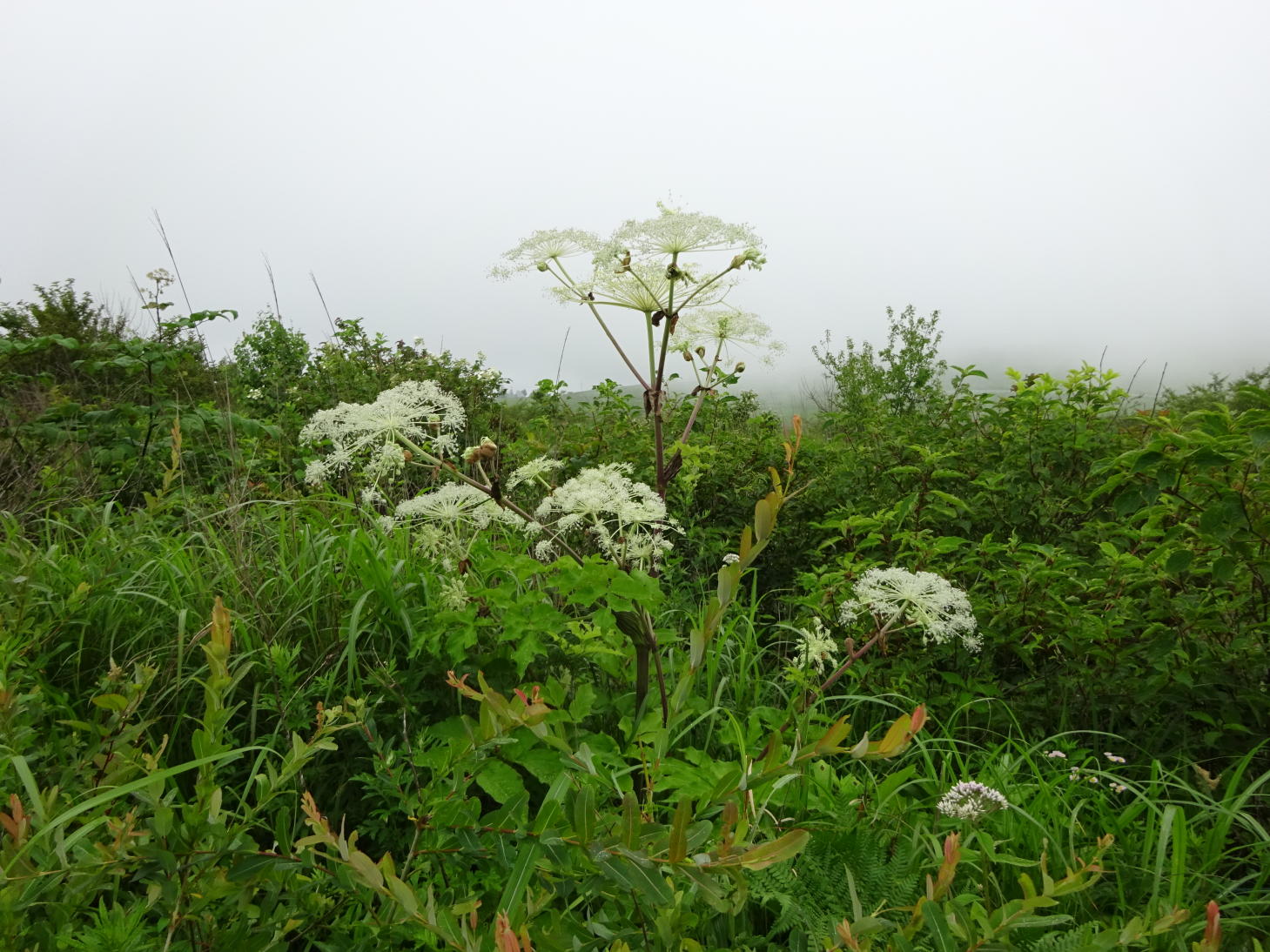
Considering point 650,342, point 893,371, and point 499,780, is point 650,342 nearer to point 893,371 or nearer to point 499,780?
point 499,780

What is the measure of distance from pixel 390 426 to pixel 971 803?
1.71 meters

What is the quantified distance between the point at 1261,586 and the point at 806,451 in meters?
2.60

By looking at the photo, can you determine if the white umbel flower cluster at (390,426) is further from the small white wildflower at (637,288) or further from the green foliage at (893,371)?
the green foliage at (893,371)

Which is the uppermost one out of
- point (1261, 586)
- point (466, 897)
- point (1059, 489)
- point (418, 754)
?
point (1059, 489)

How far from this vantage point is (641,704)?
6.43 feet

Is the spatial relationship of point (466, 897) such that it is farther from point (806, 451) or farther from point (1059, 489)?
point (806, 451)

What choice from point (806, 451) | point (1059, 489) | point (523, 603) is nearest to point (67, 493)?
point (523, 603)

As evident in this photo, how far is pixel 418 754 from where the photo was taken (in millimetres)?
1593

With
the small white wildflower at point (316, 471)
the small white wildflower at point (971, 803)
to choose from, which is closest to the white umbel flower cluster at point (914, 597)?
the small white wildflower at point (971, 803)

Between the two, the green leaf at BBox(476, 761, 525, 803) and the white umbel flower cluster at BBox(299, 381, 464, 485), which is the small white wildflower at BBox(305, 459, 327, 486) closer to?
the white umbel flower cluster at BBox(299, 381, 464, 485)

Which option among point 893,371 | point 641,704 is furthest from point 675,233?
point 893,371

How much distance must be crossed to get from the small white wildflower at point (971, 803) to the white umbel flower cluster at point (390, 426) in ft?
5.08

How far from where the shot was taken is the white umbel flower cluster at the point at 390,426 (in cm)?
181

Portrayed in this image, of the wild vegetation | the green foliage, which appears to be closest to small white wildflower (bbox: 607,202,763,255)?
the wild vegetation
